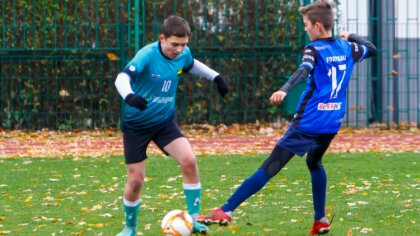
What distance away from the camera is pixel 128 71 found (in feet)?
22.5

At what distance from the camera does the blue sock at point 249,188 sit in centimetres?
692

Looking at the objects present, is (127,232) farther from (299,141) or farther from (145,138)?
(299,141)

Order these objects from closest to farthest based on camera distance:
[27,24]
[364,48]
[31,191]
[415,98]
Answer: [364,48]
[31,191]
[27,24]
[415,98]

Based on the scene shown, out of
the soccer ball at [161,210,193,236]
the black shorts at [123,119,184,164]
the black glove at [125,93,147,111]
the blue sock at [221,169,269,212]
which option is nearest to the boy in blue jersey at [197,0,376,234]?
the blue sock at [221,169,269,212]

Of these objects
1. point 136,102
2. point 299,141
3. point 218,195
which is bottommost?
point 218,195

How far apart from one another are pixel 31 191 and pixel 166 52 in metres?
3.28

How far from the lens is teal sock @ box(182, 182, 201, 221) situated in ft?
23.3

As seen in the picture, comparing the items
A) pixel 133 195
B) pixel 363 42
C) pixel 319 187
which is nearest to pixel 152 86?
pixel 133 195

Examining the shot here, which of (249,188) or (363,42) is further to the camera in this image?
(363,42)

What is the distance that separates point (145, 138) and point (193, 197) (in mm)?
524

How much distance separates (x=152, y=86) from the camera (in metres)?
7.01

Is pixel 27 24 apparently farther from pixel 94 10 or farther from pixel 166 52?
pixel 166 52

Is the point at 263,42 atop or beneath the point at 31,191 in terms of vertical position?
atop

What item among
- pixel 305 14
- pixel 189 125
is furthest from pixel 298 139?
pixel 189 125
